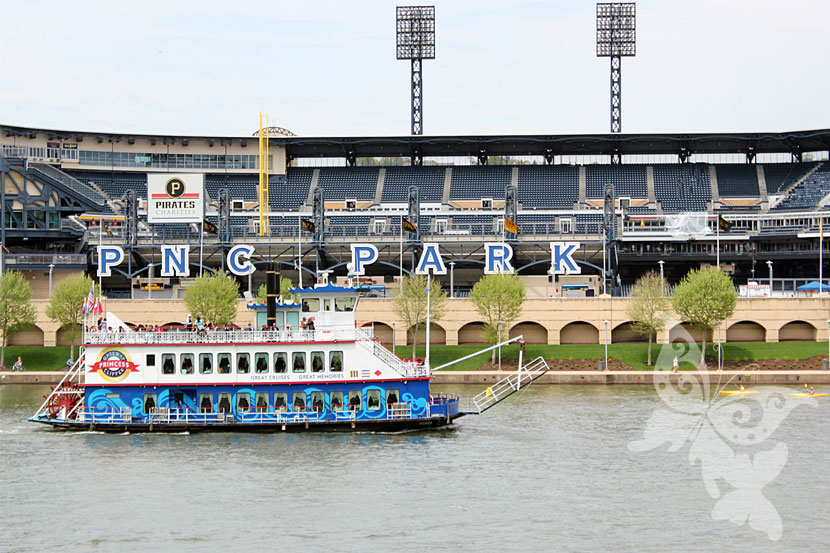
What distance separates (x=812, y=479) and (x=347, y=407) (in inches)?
906

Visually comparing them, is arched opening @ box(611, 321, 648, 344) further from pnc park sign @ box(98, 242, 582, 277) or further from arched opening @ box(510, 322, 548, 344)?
pnc park sign @ box(98, 242, 582, 277)

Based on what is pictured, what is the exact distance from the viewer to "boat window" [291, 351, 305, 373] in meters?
55.7

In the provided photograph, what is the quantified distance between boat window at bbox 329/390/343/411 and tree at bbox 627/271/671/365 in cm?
3742

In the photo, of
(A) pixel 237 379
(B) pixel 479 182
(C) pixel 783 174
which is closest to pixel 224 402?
(A) pixel 237 379

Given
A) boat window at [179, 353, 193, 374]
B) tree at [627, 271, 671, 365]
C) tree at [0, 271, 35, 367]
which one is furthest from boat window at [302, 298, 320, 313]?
tree at [0, 271, 35, 367]

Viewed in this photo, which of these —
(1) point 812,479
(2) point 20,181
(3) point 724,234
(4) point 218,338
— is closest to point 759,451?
(1) point 812,479

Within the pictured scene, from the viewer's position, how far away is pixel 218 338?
55812mm

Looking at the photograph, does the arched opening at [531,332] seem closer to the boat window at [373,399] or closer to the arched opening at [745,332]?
the arched opening at [745,332]

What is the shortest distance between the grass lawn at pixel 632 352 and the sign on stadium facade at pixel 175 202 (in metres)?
30.4

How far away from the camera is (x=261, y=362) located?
183ft

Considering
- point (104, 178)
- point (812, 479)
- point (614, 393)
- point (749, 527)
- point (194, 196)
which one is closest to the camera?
point (749, 527)

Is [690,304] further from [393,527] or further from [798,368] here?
[393,527]

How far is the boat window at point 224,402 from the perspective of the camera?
5588cm

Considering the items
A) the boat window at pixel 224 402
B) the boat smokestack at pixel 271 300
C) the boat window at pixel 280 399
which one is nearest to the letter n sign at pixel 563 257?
the boat smokestack at pixel 271 300
